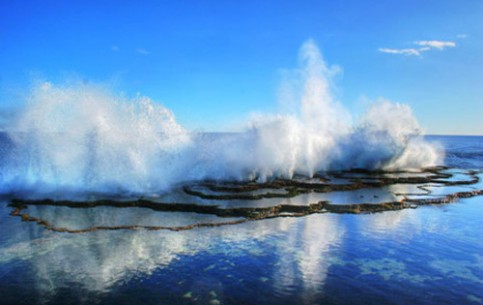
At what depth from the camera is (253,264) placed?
9875 mm

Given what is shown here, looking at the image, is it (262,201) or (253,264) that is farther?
(262,201)

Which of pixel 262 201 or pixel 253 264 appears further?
pixel 262 201

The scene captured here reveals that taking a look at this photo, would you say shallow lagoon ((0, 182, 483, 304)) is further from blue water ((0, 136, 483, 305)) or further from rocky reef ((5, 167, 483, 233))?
rocky reef ((5, 167, 483, 233))

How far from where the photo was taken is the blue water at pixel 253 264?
8.04m

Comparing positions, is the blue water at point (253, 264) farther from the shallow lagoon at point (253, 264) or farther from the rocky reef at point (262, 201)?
the rocky reef at point (262, 201)

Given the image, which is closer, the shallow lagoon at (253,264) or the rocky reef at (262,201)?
the shallow lagoon at (253,264)

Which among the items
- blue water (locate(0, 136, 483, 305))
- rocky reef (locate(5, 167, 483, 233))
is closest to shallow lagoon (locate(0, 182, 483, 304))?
blue water (locate(0, 136, 483, 305))

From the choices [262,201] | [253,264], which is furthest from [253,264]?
[262,201]

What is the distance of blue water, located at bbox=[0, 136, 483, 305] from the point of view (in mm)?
8039

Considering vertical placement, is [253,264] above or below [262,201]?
below

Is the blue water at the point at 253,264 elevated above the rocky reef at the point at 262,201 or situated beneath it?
situated beneath

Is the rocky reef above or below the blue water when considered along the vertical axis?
above

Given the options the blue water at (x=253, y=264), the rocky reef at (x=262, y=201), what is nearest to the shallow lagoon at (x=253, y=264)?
the blue water at (x=253, y=264)

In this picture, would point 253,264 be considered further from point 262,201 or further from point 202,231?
point 262,201
